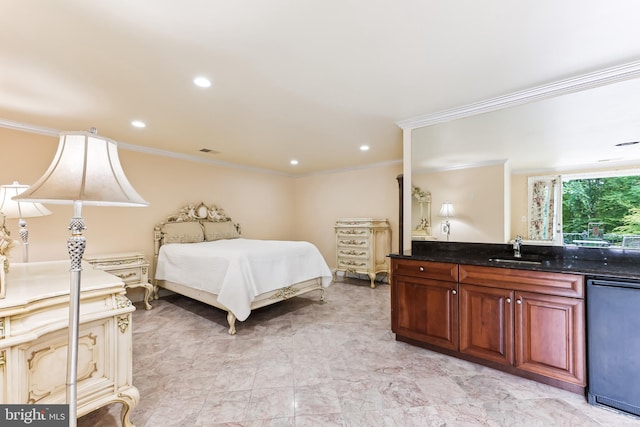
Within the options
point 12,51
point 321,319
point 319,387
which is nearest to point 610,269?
point 319,387

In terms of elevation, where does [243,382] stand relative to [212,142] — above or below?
below

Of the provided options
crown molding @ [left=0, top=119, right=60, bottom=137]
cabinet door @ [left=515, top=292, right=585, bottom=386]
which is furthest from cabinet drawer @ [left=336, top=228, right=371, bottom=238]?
crown molding @ [left=0, top=119, right=60, bottom=137]

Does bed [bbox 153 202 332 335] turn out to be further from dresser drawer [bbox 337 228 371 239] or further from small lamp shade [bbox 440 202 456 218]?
small lamp shade [bbox 440 202 456 218]

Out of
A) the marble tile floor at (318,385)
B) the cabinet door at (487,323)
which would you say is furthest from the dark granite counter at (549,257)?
the marble tile floor at (318,385)

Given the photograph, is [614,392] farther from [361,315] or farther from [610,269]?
[361,315]

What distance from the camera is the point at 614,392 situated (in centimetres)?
176

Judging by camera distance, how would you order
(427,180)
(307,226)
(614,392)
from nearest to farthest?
(614,392) → (427,180) → (307,226)

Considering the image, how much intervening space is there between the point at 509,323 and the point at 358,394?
1.32 meters

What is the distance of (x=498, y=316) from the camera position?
7.21ft

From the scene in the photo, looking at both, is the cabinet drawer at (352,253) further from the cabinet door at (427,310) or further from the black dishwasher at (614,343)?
the black dishwasher at (614,343)

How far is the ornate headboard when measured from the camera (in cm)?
441

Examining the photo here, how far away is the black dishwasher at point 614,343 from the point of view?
67.5 inches

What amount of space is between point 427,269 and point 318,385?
1390 millimetres

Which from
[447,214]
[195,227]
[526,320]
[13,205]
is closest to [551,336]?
[526,320]
